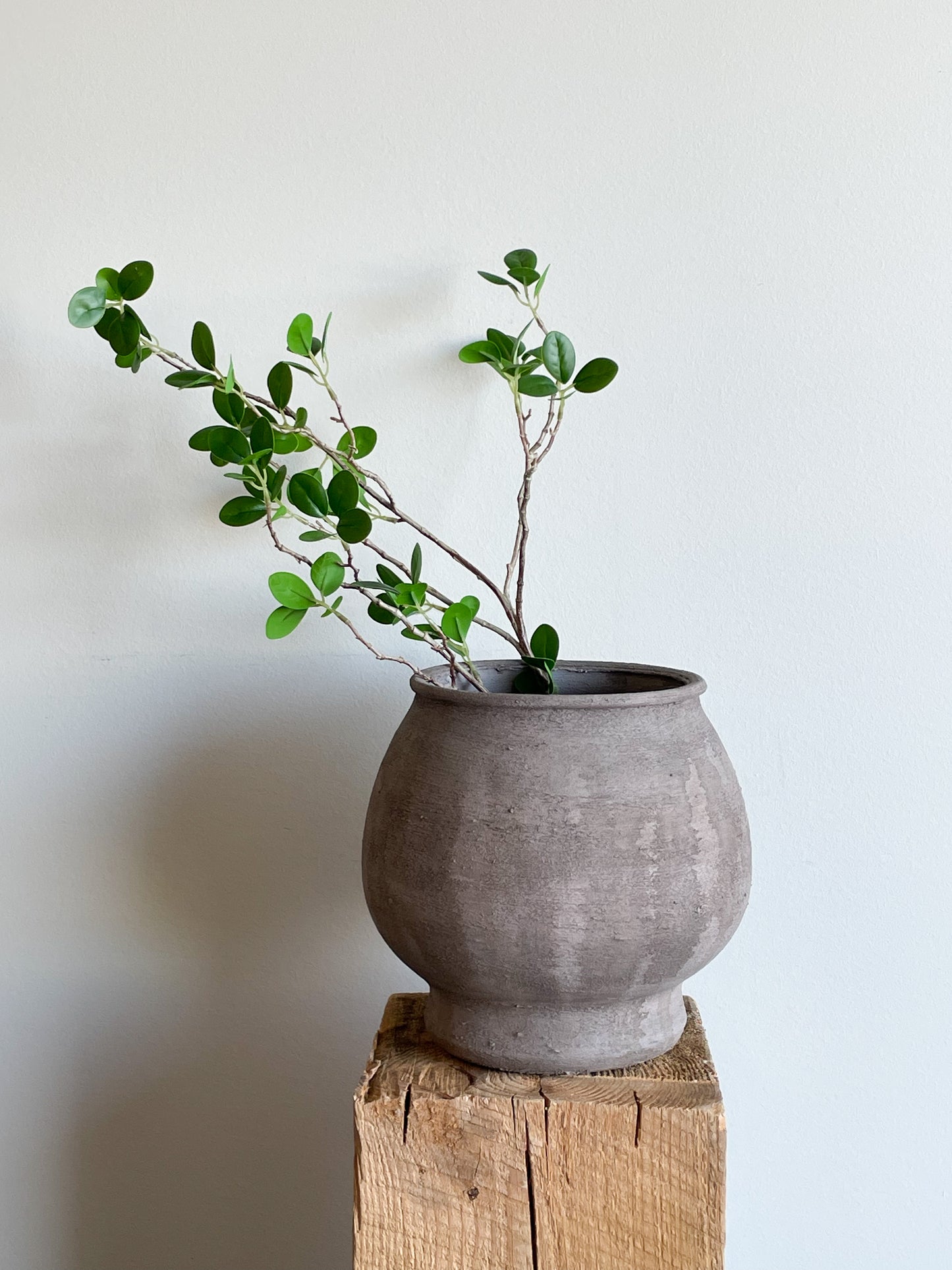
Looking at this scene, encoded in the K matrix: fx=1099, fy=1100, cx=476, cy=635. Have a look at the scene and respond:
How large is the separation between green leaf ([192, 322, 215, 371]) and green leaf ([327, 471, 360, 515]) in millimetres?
176

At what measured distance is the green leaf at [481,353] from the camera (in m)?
1.00

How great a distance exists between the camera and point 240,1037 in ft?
3.80

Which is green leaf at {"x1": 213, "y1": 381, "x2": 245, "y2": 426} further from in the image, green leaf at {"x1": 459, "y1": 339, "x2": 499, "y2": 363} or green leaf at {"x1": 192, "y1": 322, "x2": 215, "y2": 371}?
green leaf at {"x1": 459, "y1": 339, "x2": 499, "y2": 363}

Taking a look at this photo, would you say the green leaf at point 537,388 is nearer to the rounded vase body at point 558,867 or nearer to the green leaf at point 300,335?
the green leaf at point 300,335

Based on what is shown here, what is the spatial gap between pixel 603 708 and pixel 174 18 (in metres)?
0.81

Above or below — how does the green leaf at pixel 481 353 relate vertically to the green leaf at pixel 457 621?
above

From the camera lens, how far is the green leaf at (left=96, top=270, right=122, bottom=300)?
934 mm

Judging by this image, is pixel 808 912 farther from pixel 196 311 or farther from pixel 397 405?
pixel 196 311

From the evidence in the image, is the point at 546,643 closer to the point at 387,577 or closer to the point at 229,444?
the point at 387,577

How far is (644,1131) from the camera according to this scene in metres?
0.78

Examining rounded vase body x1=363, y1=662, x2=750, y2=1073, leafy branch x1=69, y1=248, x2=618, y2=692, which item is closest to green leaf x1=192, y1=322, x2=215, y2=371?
leafy branch x1=69, y1=248, x2=618, y2=692

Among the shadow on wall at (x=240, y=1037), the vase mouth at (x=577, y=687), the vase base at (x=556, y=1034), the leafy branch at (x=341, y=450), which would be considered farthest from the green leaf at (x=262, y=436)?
the vase base at (x=556, y=1034)

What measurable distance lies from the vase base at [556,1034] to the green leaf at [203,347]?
556mm

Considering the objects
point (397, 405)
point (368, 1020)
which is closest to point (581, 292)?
point (397, 405)
